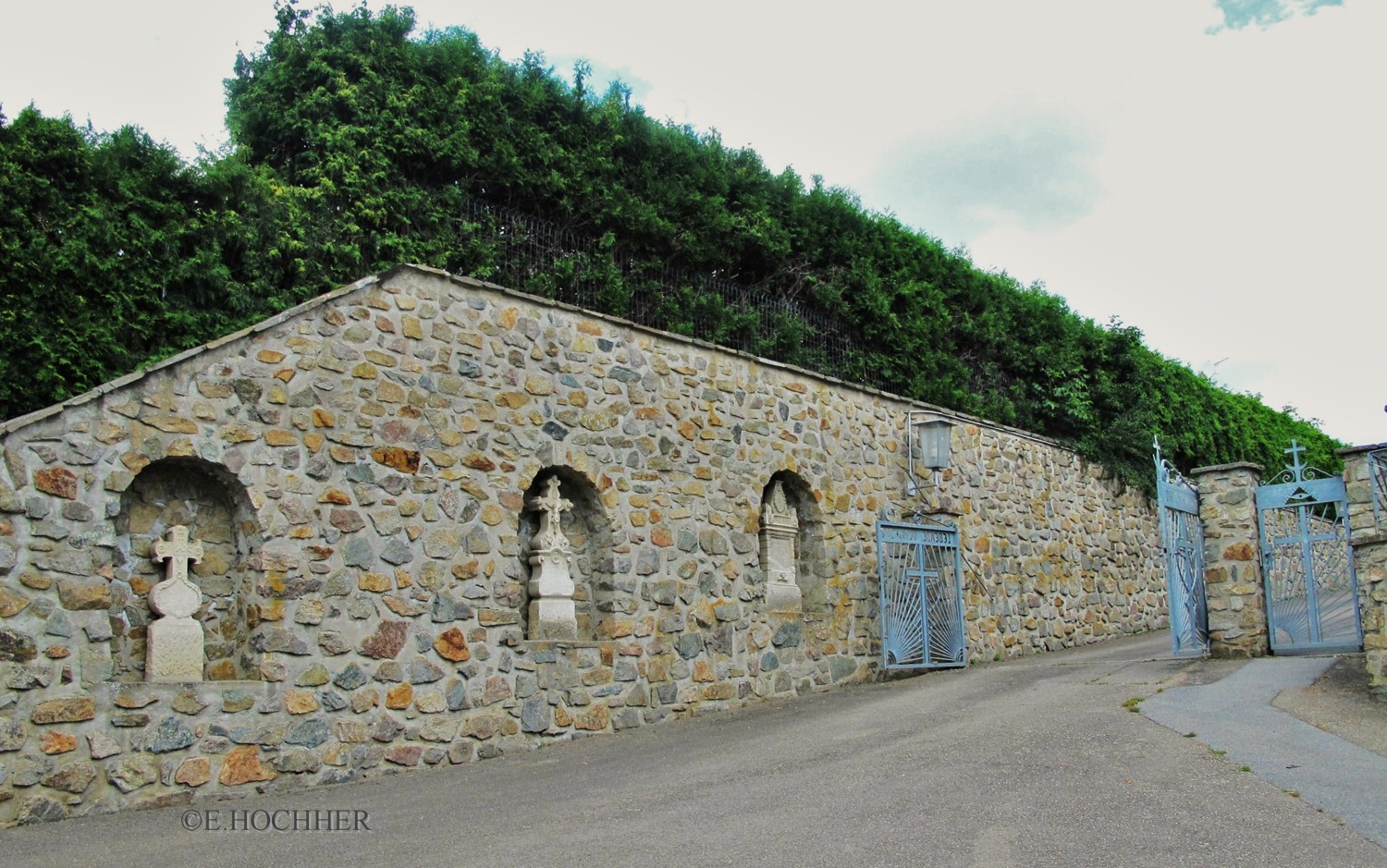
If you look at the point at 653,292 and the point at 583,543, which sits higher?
the point at 653,292

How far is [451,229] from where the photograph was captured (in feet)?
32.1

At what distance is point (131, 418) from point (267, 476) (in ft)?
2.90

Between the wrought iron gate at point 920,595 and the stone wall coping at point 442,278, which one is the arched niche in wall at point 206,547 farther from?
the wrought iron gate at point 920,595

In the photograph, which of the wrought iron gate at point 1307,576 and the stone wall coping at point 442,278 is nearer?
the stone wall coping at point 442,278

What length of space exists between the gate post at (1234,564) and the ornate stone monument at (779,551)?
3.84 meters

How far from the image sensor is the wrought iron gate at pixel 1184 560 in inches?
412

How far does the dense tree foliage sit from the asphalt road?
343 centimetres

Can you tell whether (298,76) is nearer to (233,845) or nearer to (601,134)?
(601,134)

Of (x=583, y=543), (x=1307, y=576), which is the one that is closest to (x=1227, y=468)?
(x=1307, y=576)

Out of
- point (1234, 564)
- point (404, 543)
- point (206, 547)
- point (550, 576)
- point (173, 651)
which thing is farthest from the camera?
point (1234, 564)

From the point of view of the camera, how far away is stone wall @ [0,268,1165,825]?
6.34 meters

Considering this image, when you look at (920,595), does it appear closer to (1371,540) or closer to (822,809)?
(1371,540)

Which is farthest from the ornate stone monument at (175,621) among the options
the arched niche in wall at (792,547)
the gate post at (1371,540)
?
the gate post at (1371,540)

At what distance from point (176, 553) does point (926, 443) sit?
7745 mm
